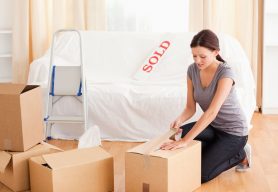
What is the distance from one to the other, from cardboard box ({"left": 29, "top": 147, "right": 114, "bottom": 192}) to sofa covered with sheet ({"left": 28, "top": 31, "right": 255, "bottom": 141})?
2.62 feet

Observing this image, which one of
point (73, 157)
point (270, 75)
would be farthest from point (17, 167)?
→ point (270, 75)

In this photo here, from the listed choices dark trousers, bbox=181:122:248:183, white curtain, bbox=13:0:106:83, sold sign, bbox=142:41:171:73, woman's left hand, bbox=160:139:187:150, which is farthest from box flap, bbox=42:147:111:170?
white curtain, bbox=13:0:106:83

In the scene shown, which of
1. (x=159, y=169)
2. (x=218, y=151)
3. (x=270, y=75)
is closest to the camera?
(x=159, y=169)

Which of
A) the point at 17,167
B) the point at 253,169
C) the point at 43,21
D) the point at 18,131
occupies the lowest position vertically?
the point at 253,169

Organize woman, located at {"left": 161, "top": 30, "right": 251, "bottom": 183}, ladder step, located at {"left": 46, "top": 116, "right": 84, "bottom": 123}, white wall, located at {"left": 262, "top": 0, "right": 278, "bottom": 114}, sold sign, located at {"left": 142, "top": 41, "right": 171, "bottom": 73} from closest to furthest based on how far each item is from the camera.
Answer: woman, located at {"left": 161, "top": 30, "right": 251, "bottom": 183}, ladder step, located at {"left": 46, "top": 116, "right": 84, "bottom": 123}, sold sign, located at {"left": 142, "top": 41, "right": 171, "bottom": 73}, white wall, located at {"left": 262, "top": 0, "right": 278, "bottom": 114}

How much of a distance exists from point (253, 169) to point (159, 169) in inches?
35.7

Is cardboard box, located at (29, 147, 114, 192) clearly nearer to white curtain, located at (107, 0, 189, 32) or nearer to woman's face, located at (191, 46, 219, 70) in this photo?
woman's face, located at (191, 46, 219, 70)

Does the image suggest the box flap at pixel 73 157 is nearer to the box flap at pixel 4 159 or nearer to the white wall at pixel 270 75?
the box flap at pixel 4 159

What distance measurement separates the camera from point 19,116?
270 centimetres

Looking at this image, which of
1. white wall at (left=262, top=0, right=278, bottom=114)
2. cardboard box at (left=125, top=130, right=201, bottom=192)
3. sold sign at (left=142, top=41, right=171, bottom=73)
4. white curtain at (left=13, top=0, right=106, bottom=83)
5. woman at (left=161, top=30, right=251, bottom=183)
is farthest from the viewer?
white curtain at (left=13, top=0, right=106, bottom=83)

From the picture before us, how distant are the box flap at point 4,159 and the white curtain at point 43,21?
8.29 ft

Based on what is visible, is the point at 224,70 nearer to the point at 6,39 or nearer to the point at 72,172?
the point at 72,172

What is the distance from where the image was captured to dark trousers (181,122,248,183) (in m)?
2.95

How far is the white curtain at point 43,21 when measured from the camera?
5.07 m
